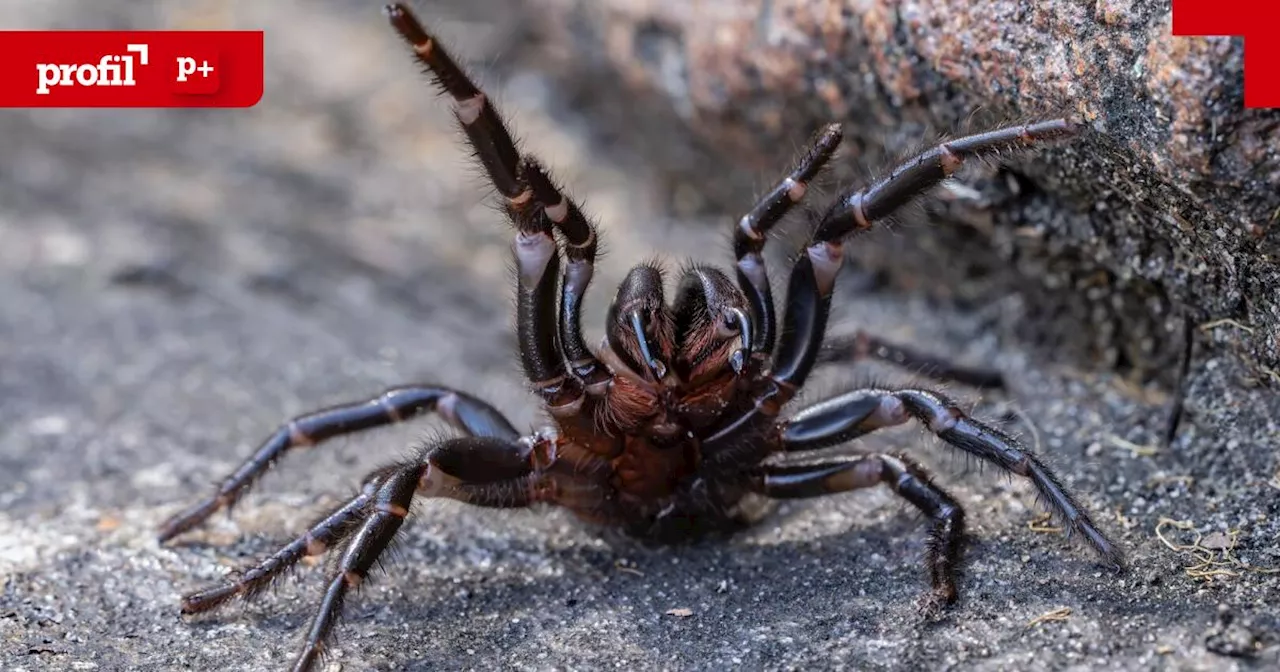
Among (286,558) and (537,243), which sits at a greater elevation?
(537,243)

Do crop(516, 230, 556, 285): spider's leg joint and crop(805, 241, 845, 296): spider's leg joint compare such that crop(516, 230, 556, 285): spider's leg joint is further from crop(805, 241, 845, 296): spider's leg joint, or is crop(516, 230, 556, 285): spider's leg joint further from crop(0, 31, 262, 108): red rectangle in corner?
crop(0, 31, 262, 108): red rectangle in corner

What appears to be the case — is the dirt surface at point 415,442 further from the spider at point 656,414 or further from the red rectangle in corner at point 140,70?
the red rectangle in corner at point 140,70

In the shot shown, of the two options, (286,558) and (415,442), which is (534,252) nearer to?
(286,558)

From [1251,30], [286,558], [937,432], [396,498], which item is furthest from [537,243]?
[1251,30]

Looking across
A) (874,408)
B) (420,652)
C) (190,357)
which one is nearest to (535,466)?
(420,652)

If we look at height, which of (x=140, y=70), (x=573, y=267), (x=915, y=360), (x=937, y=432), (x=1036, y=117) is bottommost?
(x=937, y=432)

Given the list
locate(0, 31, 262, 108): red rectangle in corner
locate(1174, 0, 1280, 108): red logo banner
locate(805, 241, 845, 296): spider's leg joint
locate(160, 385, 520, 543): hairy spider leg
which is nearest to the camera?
locate(1174, 0, 1280, 108): red logo banner

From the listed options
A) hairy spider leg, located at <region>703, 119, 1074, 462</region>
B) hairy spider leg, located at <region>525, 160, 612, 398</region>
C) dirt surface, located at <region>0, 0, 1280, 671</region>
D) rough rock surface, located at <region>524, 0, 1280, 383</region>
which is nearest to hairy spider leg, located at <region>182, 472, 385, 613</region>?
dirt surface, located at <region>0, 0, 1280, 671</region>

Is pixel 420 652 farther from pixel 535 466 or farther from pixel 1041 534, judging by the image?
pixel 1041 534
